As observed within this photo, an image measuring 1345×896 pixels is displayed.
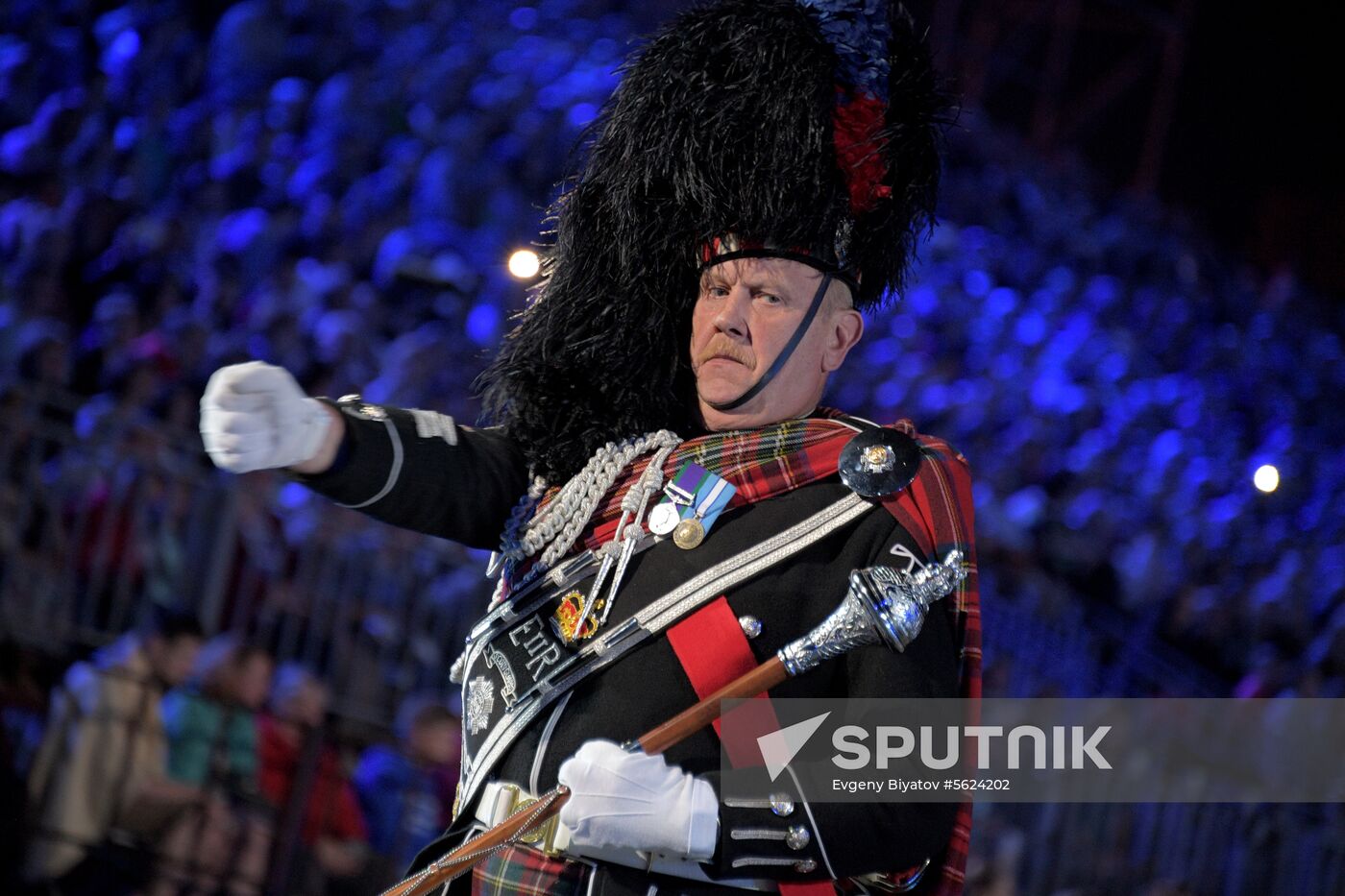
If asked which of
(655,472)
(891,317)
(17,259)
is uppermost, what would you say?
(891,317)

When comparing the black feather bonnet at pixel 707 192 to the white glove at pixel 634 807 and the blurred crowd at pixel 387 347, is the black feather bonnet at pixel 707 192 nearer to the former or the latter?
the blurred crowd at pixel 387 347

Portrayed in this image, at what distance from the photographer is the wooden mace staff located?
1940 mm

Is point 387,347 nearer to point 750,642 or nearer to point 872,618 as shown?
point 750,642

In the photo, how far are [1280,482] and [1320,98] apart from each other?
3.90 m

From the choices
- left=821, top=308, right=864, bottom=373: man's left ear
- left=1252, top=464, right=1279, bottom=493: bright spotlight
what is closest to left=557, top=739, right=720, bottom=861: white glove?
left=821, top=308, right=864, bottom=373: man's left ear

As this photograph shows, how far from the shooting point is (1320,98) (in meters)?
11.9

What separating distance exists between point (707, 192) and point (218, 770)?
271cm

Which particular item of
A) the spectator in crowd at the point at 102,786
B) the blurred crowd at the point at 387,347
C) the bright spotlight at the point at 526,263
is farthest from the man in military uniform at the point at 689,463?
the spectator in crowd at the point at 102,786

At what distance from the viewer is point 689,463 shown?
2.21 m

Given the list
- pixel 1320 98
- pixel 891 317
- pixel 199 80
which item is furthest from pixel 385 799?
pixel 1320 98

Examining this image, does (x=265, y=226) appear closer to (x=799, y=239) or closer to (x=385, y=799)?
(x=385, y=799)

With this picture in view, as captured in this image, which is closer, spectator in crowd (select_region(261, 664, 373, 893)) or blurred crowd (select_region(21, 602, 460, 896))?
blurred crowd (select_region(21, 602, 460, 896))

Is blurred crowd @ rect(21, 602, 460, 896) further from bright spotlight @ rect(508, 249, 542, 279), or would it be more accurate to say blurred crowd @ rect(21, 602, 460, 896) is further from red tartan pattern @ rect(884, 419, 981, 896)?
red tartan pattern @ rect(884, 419, 981, 896)

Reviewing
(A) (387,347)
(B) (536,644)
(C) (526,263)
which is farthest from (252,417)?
(A) (387,347)
